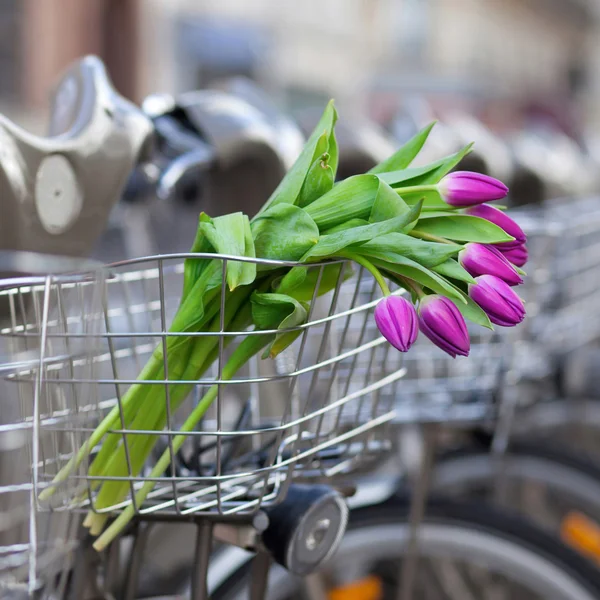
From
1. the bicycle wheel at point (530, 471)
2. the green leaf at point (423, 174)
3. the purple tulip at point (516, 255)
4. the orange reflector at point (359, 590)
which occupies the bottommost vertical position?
the orange reflector at point (359, 590)

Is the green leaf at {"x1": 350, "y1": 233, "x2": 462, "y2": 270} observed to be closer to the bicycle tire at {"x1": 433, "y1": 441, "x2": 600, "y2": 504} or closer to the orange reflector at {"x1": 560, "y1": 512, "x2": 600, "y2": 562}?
the bicycle tire at {"x1": 433, "y1": 441, "x2": 600, "y2": 504}

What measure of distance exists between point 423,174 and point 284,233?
0.11 m

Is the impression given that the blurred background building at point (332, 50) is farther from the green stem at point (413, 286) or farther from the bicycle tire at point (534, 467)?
the green stem at point (413, 286)

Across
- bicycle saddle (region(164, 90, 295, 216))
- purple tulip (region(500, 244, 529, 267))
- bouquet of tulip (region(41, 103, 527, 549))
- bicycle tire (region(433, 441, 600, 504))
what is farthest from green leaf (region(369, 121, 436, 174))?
bicycle tire (region(433, 441, 600, 504))

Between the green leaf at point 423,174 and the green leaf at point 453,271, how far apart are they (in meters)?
0.08

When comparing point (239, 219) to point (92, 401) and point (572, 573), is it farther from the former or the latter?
point (572, 573)

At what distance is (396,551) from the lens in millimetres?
1075

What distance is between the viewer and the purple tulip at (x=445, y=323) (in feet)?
1.86

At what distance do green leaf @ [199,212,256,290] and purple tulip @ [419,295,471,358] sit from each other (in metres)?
0.12

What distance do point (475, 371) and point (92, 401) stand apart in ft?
1.88

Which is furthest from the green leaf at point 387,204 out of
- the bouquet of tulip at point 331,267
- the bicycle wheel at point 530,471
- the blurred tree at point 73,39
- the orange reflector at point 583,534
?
the blurred tree at point 73,39

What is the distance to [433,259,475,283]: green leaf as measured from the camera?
57 cm

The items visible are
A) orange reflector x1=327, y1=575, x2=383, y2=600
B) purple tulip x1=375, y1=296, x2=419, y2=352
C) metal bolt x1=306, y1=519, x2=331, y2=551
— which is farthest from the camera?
orange reflector x1=327, y1=575, x2=383, y2=600

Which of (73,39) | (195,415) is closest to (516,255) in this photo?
(195,415)
